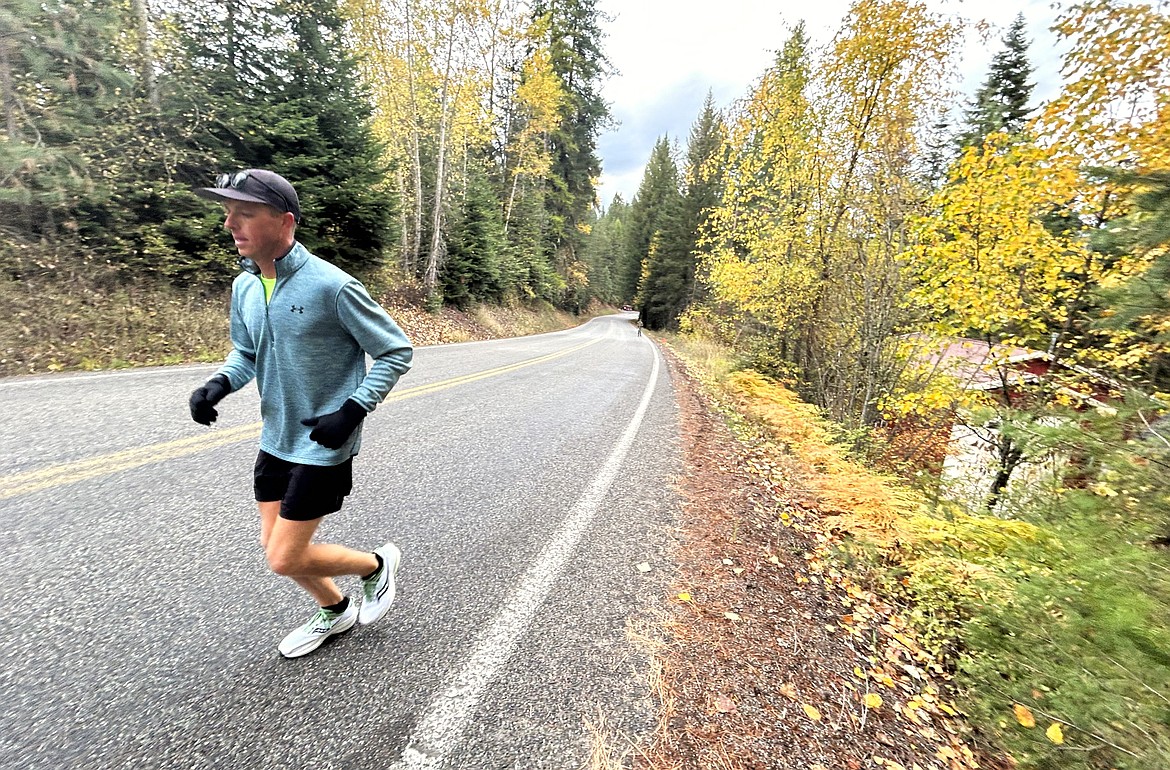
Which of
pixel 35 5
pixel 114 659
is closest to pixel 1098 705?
pixel 114 659

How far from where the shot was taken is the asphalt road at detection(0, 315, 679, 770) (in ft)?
5.27

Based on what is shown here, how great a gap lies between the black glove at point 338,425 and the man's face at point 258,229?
0.70m

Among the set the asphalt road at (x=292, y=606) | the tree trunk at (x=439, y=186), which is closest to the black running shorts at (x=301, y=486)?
the asphalt road at (x=292, y=606)

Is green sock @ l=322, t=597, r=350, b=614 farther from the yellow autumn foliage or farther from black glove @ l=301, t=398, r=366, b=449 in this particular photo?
the yellow autumn foliage

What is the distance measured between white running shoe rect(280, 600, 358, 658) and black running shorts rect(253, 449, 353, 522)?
61cm

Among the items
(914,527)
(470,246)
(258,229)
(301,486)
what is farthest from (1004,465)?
(470,246)

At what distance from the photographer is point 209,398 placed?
1945 mm

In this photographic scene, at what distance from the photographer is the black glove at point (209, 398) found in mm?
1884

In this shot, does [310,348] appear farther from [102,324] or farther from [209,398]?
[102,324]

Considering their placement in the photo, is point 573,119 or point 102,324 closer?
point 102,324

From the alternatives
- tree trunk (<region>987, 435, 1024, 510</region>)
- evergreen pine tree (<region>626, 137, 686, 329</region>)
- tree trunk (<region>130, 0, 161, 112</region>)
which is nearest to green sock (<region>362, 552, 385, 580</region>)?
tree trunk (<region>987, 435, 1024, 510</region>)

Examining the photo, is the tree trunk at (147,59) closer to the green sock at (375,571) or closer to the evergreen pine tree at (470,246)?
the evergreen pine tree at (470,246)

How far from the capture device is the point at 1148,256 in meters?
3.36

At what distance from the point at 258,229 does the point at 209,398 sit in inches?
31.6
